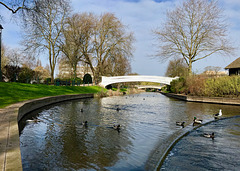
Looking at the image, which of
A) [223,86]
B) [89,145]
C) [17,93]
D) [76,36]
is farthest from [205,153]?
[76,36]

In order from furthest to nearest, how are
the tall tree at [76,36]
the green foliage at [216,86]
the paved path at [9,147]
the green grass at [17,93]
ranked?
the tall tree at [76,36] → the green foliage at [216,86] → the green grass at [17,93] → the paved path at [9,147]

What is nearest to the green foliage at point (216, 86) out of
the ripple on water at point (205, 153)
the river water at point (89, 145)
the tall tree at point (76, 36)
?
the river water at point (89, 145)

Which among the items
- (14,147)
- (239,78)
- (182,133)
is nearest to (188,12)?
(239,78)

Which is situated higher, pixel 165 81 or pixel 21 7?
pixel 21 7

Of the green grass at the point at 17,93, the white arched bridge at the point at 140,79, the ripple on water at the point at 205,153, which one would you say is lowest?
the ripple on water at the point at 205,153

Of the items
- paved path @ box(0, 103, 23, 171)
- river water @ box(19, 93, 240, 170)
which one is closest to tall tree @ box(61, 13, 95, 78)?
river water @ box(19, 93, 240, 170)

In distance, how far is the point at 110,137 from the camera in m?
7.52

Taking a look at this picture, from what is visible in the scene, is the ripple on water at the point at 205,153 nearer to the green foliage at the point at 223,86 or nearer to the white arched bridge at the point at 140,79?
the green foliage at the point at 223,86

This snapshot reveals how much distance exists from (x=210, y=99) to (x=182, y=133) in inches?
620

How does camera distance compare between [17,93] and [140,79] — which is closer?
[17,93]

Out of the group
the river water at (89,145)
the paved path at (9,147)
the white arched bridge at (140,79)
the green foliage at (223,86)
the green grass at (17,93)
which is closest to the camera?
the paved path at (9,147)

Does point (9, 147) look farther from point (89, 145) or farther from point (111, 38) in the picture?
point (111, 38)

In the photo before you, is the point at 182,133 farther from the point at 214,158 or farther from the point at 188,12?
the point at 188,12

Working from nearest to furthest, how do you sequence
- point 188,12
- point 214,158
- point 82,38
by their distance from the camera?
point 214,158 → point 188,12 → point 82,38
